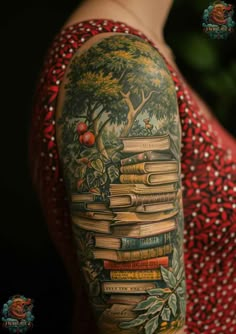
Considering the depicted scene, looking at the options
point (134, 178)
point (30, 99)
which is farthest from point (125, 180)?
point (30, 99)

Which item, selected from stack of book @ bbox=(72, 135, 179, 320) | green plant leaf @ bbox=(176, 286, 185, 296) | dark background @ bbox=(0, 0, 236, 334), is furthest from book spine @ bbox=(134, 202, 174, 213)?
dark background @ bbox=(0, 0, 236, 334)

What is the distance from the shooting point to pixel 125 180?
0.73 metres

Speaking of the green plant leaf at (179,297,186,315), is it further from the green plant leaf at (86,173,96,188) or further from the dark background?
the dark background

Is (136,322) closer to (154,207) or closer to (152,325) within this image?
(152,325)

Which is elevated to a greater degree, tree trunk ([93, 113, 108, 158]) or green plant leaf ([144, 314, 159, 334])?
tree trunk ([93, 113, 108, 158])

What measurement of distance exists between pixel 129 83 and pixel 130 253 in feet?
0.66

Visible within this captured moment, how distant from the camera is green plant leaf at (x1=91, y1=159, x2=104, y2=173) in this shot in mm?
727

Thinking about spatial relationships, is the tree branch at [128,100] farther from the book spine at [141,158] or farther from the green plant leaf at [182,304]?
the green plant leaf at [182,304]

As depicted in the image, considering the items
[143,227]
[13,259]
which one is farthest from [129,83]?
[13,259]

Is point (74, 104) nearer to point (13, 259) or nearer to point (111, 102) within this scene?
point (111, 102)

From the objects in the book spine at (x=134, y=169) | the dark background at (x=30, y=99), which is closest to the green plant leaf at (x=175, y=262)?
the book spine at (x=134, y=169)

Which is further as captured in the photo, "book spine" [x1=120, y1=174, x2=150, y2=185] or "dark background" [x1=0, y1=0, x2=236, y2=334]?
"dark background" [x1=0, y1=0, x2=236, y2=334]

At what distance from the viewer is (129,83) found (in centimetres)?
73

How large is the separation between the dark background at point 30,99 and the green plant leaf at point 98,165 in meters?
0.34
